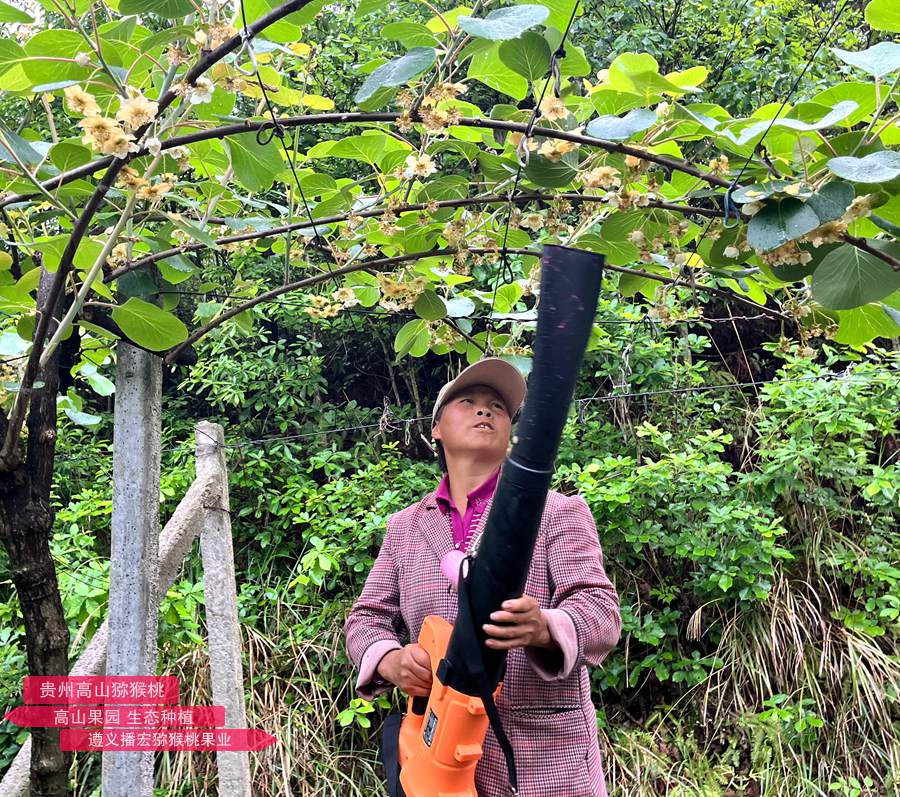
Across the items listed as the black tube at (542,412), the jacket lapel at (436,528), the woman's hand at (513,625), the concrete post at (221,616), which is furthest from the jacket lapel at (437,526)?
the concrete post at (221,616)

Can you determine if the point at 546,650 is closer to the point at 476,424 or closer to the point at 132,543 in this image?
the point at 476,424

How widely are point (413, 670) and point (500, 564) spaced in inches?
15.2

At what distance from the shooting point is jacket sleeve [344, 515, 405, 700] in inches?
53.0

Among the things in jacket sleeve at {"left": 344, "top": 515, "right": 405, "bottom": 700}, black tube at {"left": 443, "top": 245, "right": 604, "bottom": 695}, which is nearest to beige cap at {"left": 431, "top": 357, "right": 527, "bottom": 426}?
jacket sleeve at {"left": 344, "top": 515, "right": 405, "bottom": 700}

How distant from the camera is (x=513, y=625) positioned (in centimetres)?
99

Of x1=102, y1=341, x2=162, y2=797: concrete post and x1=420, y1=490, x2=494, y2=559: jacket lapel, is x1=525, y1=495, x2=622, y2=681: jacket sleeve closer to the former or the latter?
x1=420, y1=490, x2=494, y2=559: jacket lapel

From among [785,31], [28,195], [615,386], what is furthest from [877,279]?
[785,31]

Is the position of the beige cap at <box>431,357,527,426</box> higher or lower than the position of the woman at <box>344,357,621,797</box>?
higher

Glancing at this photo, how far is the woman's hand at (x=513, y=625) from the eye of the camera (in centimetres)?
97

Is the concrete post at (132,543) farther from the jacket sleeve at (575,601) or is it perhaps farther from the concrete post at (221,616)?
the concrete post at (221,616)

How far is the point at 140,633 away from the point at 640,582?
2374mm

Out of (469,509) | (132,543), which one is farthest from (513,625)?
(132,543)

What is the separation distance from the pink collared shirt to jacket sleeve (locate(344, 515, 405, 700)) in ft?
0.43

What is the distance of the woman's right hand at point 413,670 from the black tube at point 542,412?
319 millimetres
